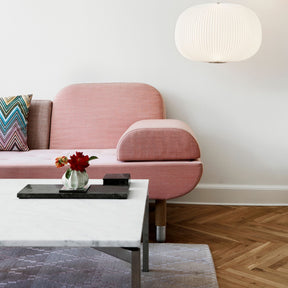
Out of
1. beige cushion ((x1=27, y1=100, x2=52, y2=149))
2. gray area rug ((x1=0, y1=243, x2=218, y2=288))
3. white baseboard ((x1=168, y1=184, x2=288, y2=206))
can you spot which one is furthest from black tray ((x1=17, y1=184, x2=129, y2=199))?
white baseboard ((x1=168, y1=184, x2=288, y2=206))

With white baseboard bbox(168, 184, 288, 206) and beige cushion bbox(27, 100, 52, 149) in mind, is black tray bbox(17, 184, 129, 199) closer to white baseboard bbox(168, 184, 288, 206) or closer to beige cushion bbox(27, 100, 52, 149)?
beige cushion bbox(27, 100, 52, 149)

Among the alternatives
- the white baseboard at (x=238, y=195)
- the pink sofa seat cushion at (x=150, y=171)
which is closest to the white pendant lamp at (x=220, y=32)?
the pink sofa seat cushion at (x=150, y=171)

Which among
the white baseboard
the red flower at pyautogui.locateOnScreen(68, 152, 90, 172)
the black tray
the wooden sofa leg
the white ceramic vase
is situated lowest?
the white baseboard

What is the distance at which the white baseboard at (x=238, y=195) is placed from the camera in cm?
327

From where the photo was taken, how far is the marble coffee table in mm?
1358

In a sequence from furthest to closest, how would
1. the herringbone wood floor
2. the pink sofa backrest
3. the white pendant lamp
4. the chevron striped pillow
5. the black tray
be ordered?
the pink sofa backrest < the chevron striped pillow < the white pendant lamp < the herringbone wood floor < the black tray

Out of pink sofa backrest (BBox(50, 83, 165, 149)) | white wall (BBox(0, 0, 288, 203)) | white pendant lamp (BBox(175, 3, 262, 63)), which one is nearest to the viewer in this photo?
white pendant lamp (BBox(175, 3, 262, 63))

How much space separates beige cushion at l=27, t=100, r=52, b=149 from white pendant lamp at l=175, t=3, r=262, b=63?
1.01 meters

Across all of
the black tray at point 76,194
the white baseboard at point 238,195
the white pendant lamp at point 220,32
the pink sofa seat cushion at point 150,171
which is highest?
the white pendant lamp at point 220,32

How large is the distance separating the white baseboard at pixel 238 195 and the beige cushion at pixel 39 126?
0.99m

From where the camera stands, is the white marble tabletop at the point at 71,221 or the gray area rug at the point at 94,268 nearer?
the white marble tabletop at the point at 71,221

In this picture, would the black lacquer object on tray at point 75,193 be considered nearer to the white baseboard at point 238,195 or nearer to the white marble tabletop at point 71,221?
the white marble tabletop at point 71,221

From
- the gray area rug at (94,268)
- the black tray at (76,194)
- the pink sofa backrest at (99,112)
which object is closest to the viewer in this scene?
the black tray at (76,194)

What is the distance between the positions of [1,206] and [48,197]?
0.18 meters
